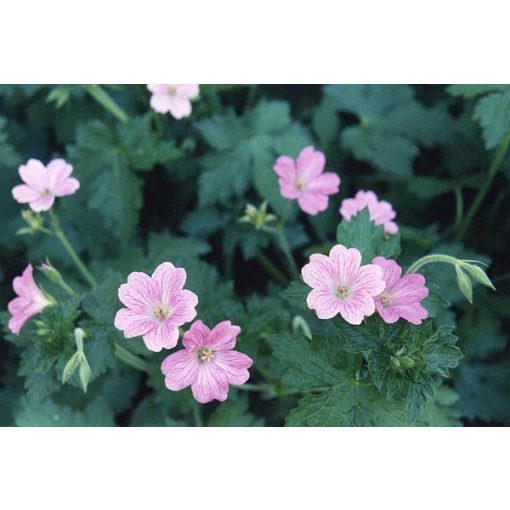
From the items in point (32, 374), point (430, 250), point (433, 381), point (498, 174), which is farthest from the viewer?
point (498, 174)

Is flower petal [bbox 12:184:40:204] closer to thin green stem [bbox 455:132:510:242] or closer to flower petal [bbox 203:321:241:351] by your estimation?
flower petal [bbox 203:321:241:351]

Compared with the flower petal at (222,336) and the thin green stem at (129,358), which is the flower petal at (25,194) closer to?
the thin green stem at (129,358)

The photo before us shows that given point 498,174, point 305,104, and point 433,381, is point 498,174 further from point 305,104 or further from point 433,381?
point 433,381

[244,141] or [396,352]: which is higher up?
[396,352]

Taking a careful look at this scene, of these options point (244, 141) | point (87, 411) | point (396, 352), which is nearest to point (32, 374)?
point (87, 411)

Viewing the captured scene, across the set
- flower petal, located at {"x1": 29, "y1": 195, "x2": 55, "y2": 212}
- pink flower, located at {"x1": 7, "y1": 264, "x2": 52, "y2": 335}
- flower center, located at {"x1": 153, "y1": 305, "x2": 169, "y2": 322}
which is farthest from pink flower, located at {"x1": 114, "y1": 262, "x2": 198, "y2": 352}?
flower petal, located at {"x1": 29, "y1": 195, "x2": 55, "y2": 212}
